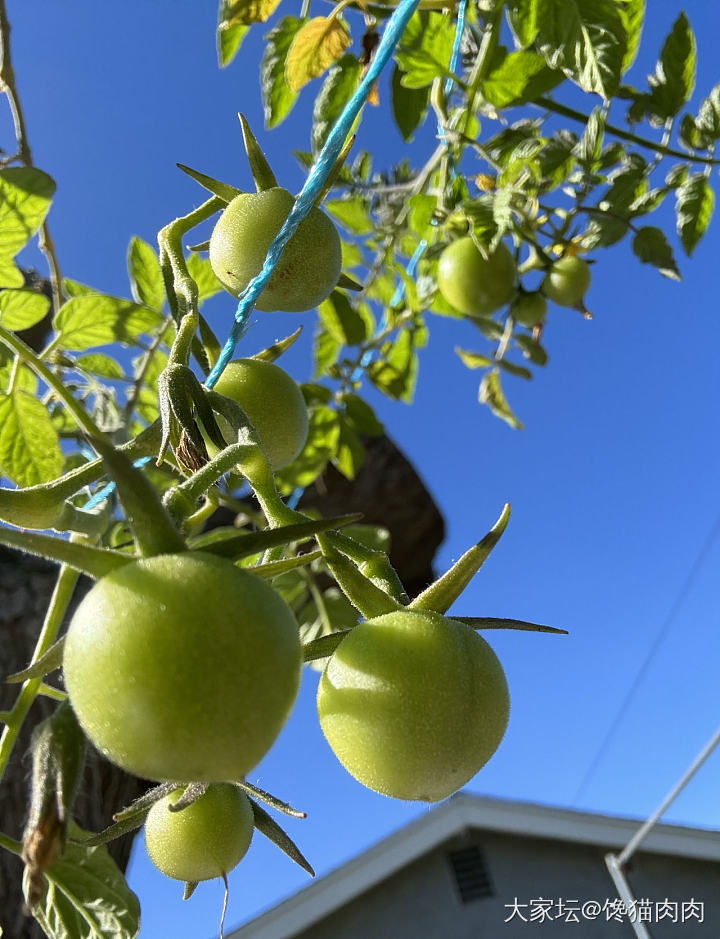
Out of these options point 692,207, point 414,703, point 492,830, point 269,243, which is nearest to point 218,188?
point 269,243

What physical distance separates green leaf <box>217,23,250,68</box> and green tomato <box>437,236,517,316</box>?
0.34m

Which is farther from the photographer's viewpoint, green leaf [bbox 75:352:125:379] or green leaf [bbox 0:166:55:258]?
green leaf [bbox 75:352:125:379]

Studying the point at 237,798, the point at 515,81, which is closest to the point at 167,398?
the point at 237,798

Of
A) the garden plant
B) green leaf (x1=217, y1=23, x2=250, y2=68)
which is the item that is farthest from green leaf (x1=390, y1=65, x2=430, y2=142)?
green leaf (x1=217, y1=23, x2=250, y2=68)

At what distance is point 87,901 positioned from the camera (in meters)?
0.51

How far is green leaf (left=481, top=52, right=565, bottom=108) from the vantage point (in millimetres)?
773

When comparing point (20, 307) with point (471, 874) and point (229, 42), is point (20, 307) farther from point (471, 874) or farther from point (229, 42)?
point (471, 874)

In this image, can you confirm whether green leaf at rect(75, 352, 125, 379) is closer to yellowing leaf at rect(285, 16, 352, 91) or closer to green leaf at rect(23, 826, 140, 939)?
yellowing leaf at rect(285, 16, 352, 91)

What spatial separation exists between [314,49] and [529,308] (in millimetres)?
488

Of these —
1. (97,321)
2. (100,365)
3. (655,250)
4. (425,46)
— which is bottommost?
(100,365)

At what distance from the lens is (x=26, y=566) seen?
3.81ft

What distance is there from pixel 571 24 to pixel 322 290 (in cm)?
35

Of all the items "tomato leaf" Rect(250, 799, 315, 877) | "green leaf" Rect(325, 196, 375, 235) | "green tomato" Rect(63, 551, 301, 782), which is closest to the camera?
"green tomato" Rect(63, 551, 301, 782)

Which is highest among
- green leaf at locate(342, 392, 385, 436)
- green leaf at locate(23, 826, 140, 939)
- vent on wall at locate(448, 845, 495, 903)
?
green leaf at locate(342, 392, 385, 436)
